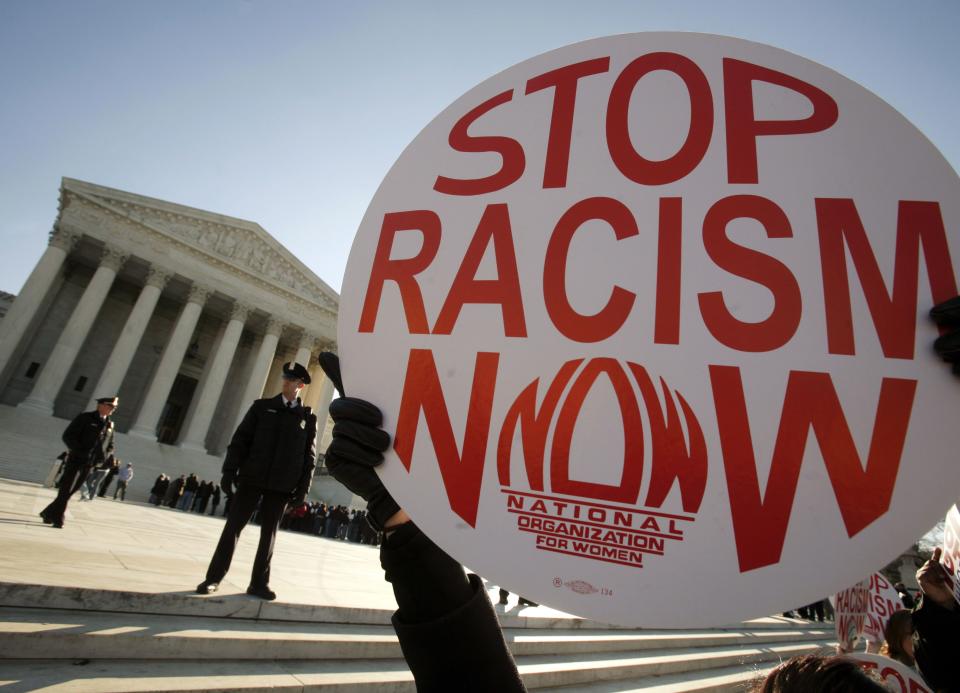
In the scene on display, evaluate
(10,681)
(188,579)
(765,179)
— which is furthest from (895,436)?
(188,579)

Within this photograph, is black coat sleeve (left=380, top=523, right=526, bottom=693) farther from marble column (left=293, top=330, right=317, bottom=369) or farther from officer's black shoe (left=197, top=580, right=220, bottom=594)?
marble column (left=293, top=330, right=317, bottom=369)

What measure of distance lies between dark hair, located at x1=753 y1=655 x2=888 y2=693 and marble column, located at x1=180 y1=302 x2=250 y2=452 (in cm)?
2927

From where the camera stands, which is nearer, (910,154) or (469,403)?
(910,154)

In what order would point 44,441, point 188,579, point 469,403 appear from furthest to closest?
1. point 44,441
2. point 188,579
3. point 469,403

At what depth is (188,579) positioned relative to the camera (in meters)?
3.47

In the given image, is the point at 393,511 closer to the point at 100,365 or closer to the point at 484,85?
the point at 484,85

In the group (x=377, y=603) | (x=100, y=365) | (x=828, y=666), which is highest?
(x=100, y=365)

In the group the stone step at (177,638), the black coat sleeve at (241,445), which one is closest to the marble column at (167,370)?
the black coat sleeve at (241,445)

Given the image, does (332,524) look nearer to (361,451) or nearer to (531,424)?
(361,451)

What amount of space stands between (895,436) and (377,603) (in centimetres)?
404

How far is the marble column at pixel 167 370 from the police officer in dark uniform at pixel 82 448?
21789 millimetres

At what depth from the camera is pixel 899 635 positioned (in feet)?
10.1

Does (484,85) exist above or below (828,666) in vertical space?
above

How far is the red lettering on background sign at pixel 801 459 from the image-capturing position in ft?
2.28
